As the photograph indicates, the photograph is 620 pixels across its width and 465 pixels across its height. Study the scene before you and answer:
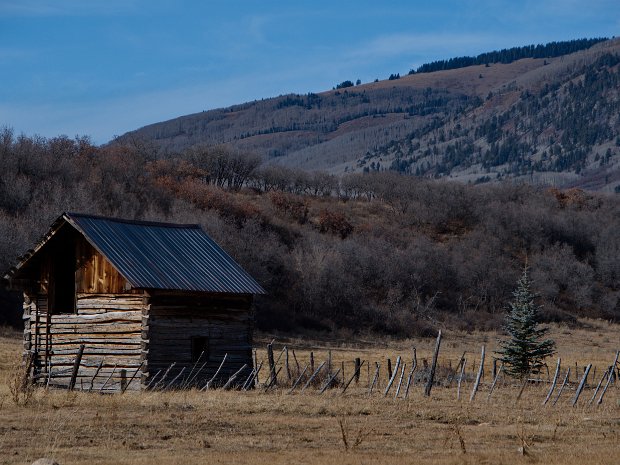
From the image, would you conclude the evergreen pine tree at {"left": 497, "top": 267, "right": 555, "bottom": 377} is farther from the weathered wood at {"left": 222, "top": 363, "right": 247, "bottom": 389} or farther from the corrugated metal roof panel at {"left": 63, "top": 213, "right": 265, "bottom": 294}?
the corrugated metal roof panel at {"left": 63, "top": 213, "right": 265, "bottom": 294}

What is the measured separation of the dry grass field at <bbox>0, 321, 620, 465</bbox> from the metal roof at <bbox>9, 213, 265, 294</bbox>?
303 centimetres

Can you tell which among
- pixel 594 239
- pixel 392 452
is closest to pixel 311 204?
pixel 594 239

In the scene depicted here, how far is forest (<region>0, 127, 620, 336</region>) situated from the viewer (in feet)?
212

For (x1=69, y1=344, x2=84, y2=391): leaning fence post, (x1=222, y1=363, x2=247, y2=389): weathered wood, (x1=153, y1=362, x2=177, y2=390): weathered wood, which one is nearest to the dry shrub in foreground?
(x1=69, y1=344, x2=84, y2=391): leaning fence post

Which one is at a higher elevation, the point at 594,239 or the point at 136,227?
the point at 136,227

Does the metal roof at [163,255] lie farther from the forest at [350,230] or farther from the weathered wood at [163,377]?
the forest at [350,230]

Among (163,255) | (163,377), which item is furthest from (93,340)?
(163,255)

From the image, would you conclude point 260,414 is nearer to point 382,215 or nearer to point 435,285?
point 435,285

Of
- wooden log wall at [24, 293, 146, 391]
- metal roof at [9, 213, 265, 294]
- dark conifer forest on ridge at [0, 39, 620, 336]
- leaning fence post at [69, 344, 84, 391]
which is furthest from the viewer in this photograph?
dark conifer forest on ridge at [0, 39, 620, 336]

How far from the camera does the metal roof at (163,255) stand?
26.5 m

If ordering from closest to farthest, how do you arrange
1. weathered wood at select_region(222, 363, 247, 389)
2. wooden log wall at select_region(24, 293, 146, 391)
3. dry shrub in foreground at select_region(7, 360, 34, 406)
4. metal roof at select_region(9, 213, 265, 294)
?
1. dry shrub in foreground at select_region(7, 360, 34, 406)
2. metal roof at select_region(9, 213, 265, 294)
3. wooden log wall at select_region(24, 293, 146, 391)
4. weathered wood at select_region(222, 363, 247, 389)

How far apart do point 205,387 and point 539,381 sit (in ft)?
41.7

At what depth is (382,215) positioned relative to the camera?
335 ft

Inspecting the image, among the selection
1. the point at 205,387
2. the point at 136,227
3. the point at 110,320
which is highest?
the point at 136,227
